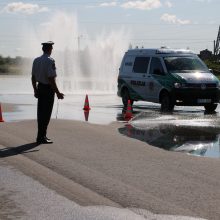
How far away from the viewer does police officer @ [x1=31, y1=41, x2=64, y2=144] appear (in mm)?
10719

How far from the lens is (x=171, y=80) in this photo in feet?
61.2

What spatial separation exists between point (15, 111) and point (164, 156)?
985 centimetres

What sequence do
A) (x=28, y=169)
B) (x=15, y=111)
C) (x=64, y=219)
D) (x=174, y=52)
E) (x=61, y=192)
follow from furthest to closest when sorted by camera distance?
1. (x=174, y=52)
2. (x=15, y=111)
3. (x=28, y=169)
4. (x=61, y=192)
5. (x=64, y=219)

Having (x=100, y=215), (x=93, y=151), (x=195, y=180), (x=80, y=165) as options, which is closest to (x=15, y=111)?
(x=93, y=151)

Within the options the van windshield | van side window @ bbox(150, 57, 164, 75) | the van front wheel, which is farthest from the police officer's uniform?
van side window @ bbox(150, 57, 164, 75)

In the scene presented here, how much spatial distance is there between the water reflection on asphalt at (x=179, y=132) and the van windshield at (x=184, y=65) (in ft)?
7.94

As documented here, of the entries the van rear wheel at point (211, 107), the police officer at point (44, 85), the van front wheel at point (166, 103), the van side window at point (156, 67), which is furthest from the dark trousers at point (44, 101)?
the van rear wheel at point (211, 107)

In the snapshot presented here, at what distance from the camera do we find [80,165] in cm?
839

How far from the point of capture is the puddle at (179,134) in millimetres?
10422

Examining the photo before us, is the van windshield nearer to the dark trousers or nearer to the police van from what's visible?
the police van

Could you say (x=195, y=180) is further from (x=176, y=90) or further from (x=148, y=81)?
(x=148, y=81)

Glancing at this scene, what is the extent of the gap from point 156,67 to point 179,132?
6.93 meters

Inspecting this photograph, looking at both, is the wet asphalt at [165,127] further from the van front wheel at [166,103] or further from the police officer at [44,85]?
the police officer at [44,85]

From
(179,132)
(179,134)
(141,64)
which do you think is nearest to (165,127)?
(179,132)
